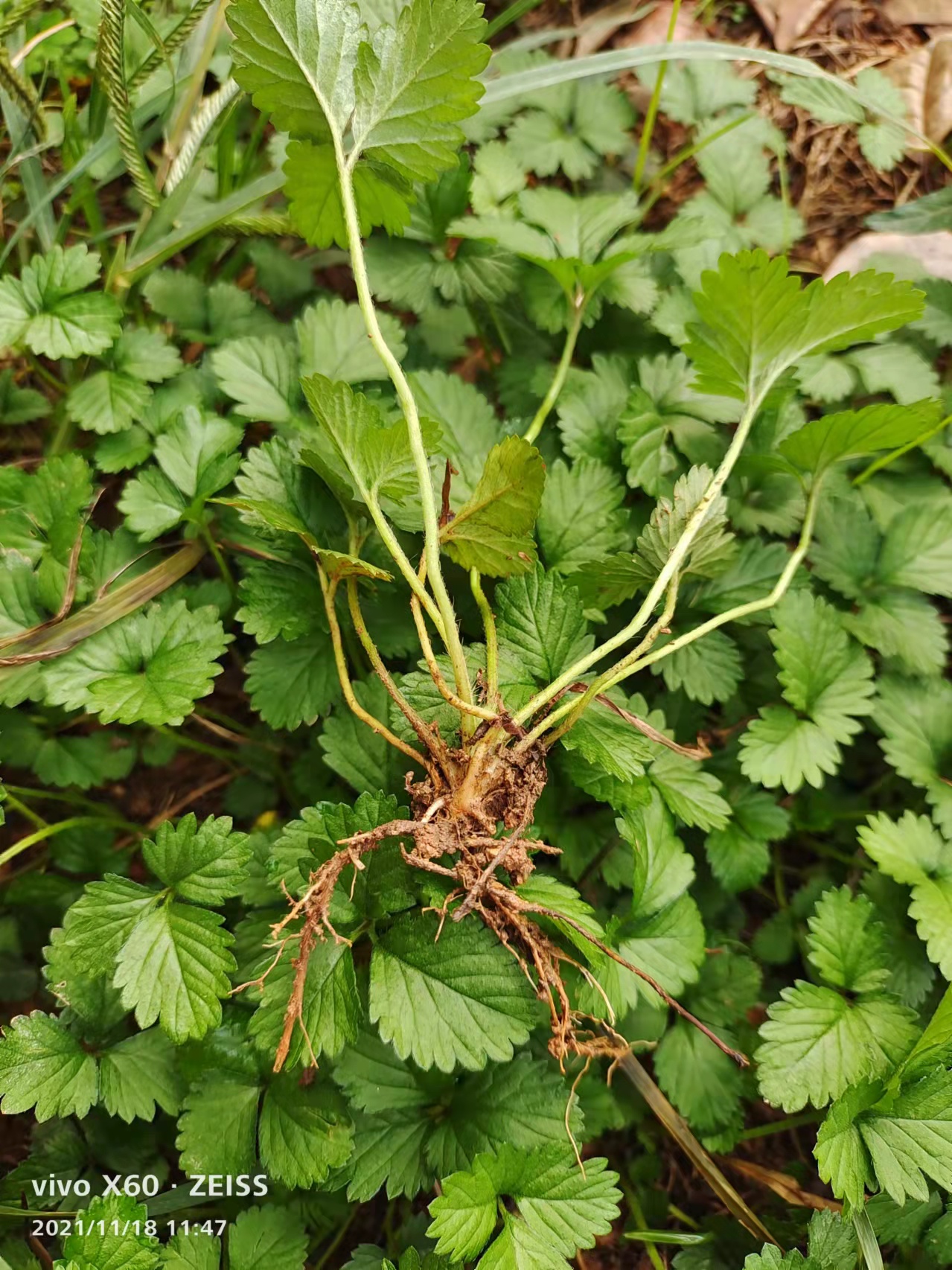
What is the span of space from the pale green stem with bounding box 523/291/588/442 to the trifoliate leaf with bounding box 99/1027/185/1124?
104 cm

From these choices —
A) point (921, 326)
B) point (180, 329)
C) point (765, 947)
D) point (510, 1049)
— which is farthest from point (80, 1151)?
point (921, 326)

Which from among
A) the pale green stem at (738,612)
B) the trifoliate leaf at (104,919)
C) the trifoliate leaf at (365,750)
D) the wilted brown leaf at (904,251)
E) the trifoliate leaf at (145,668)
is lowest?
the trifoliate leaf at (104,919)

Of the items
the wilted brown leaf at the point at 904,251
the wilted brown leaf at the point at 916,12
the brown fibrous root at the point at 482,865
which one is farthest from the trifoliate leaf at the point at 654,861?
the wilted brown leaf at the point at 916,12

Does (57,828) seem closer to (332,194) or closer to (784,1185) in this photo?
(332,194)

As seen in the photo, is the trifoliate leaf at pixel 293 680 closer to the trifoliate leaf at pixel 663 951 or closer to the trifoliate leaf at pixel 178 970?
the trifoliate leaf at pixel 178 970

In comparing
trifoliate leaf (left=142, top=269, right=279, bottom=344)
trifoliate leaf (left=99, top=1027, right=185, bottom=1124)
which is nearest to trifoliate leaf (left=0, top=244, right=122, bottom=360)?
trifoliate leaf (left=142, top=269, right=279, bottom=344)

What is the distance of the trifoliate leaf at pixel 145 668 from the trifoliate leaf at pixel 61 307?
437 millimetres

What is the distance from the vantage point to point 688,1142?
129cm

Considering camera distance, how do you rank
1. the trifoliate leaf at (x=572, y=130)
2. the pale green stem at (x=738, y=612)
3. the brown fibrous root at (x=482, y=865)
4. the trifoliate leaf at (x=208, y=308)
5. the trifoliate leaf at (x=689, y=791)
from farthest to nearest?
the trifoliate leaf at (x=572, y=130) → the trifoliate leaf at (x=208, y=308) → the trifoliate leaf at (x=689, y=791) → the pale green stem at (x=738, y=612) → the brown fibrous root at (x=482, y=865)

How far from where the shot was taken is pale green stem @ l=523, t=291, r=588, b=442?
1375 mm

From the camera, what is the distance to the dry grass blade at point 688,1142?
1270mm

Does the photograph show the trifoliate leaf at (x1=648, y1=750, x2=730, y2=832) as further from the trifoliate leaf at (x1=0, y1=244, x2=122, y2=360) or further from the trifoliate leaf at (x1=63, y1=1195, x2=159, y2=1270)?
the trifoliate leaf at (x1=0, y1=244, x2=122, y2=360)

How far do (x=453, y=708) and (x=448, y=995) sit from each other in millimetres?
353

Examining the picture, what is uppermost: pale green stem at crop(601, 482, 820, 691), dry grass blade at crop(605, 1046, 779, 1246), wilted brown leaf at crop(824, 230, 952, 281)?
wilted brown leaf at crop(824, 230, 952, 281)
